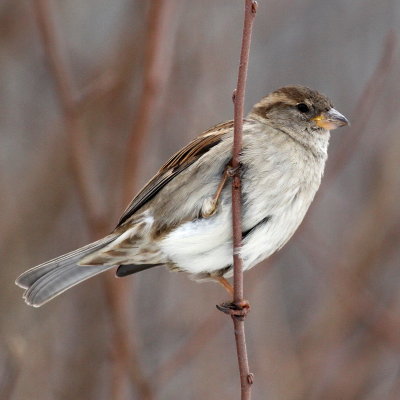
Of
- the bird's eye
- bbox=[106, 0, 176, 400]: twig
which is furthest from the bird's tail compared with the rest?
the bird's eye

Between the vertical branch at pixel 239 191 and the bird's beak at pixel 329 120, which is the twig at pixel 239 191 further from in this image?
the bird's beak at pixel 329 120

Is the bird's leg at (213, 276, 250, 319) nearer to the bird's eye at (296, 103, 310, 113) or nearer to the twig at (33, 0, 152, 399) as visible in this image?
the twig at (33, 0, 152, 399)

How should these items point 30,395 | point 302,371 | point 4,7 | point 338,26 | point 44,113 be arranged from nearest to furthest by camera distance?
point 30,395, point 302,371, point 4,7, point 44,113, point 338,26

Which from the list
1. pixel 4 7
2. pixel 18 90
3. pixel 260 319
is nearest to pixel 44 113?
pixel 18 90

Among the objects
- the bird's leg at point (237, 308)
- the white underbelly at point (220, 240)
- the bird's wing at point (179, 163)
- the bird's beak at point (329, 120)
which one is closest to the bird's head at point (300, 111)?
the bird's beak at point (329, 120)

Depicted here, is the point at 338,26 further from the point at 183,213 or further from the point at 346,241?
the point at 183,213

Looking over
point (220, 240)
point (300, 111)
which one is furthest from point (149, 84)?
point (300, 111)
